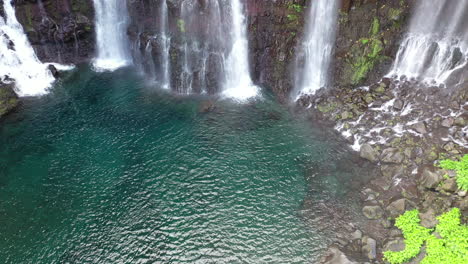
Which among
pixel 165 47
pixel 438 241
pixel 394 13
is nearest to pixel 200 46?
pixel 165 47

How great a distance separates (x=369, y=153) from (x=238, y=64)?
60.7 ft

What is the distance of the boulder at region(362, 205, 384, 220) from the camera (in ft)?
75.2

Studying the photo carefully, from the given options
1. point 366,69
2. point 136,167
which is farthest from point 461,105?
point 136,167

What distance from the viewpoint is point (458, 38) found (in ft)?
97.5

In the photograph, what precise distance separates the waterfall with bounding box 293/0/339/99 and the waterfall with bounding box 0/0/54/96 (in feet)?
103

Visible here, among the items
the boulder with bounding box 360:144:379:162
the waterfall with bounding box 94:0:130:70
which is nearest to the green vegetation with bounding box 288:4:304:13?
the boulder with bounding box 360:144:379:162

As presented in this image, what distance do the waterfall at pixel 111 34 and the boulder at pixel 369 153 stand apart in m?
33.4

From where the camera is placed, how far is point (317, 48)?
3509 centimetres

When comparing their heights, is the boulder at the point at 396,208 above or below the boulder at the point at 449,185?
below

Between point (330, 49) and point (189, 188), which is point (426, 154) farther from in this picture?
point (189, 188)

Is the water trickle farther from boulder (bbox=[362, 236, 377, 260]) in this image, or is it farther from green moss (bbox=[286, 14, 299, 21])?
boulder (bbox=[362, 236, 377, 260])

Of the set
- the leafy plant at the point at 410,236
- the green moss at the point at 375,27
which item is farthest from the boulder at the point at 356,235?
the green moss at the point at 375,27

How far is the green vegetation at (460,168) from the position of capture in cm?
2209

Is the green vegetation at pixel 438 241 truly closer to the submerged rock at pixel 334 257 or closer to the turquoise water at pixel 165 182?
the submerged rock at pixel 334 257
